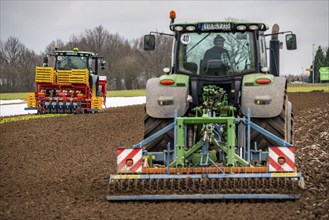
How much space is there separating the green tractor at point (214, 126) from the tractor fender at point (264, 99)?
0.04 ft

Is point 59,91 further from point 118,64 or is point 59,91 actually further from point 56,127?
point 118,64

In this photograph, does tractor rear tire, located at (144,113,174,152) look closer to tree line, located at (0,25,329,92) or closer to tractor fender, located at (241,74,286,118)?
tractor fender, located at (241,74,286,118)

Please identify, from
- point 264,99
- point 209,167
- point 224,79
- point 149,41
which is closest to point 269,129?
point 264,99

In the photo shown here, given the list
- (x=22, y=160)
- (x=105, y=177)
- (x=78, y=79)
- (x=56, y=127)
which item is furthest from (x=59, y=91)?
(x=105, y=177)

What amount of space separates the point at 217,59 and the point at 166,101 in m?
1.12

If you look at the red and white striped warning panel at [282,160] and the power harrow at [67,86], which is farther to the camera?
the power harrow at [67,86]

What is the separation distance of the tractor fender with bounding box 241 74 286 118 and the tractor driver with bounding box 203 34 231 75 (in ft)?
2.38

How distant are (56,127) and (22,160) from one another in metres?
6.73

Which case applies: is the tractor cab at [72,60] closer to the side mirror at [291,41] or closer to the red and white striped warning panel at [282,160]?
the side mirror at [291,41]

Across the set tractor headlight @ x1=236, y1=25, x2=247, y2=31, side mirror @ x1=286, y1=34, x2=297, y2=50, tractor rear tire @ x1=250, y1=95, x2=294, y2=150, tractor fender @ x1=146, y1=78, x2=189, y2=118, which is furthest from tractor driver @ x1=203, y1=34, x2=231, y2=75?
A: tractor rear tire @ x1=250, y1=95, x2=294, y2=150

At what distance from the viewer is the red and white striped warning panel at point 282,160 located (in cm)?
695

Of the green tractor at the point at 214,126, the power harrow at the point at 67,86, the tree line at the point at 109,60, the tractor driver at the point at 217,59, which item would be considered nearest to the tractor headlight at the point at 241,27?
the green tractor at the point at 214,126

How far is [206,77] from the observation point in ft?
27.6

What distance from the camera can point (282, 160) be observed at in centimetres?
698
